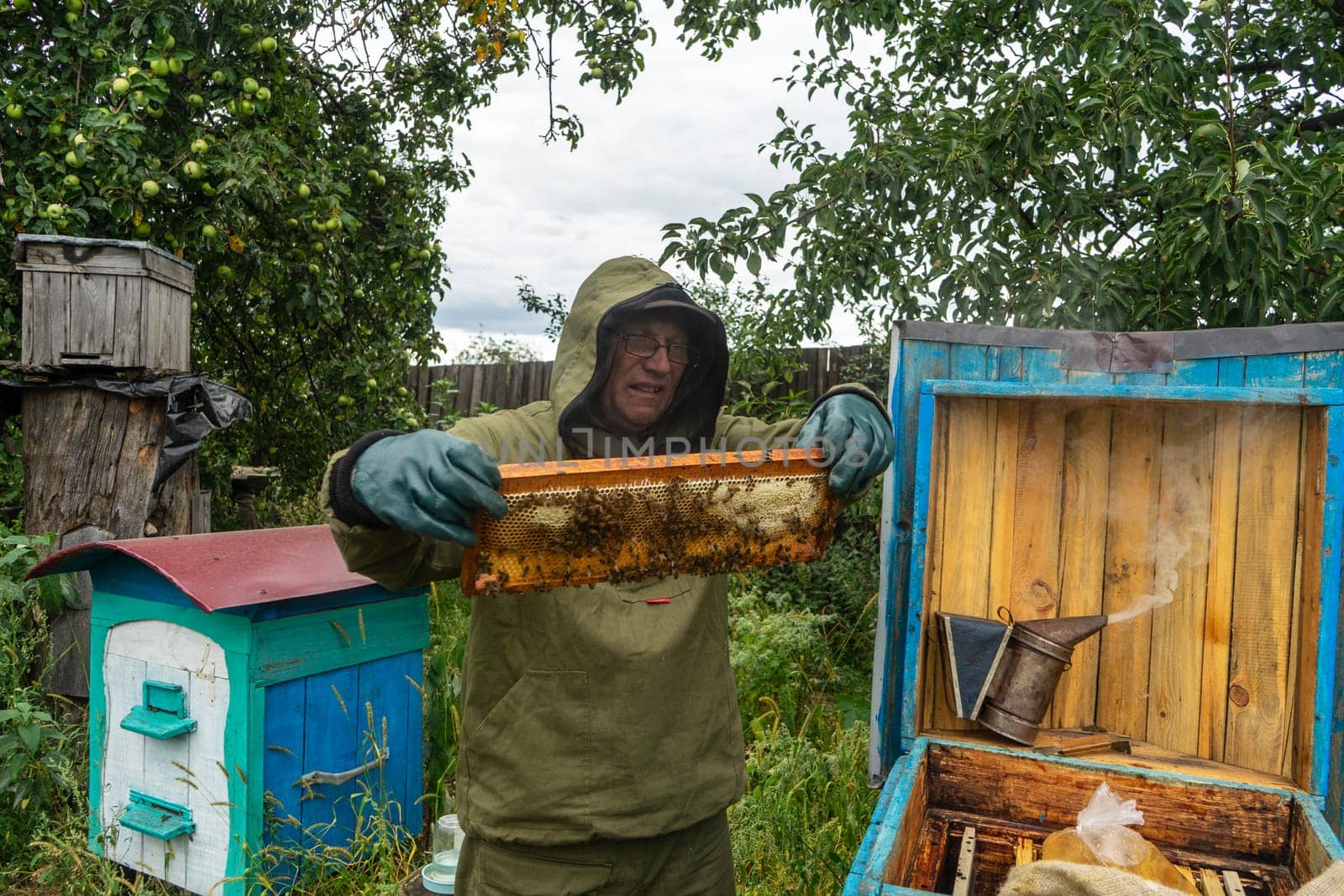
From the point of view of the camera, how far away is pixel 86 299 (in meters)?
3.93

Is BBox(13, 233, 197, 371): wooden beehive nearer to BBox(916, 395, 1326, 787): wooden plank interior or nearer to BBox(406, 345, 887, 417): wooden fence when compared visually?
BBox(406, 345, 887, 417): wooden fence

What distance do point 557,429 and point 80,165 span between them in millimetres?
3418

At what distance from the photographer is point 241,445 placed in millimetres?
6141

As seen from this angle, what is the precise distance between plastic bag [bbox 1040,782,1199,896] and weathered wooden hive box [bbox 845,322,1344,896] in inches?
5.9

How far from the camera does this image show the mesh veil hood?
2336 millimetres

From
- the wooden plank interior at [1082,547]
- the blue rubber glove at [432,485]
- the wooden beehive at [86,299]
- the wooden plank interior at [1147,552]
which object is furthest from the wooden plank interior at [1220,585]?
the wooden beehive at [86,299]

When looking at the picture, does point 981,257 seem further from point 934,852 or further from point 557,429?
point 934,852

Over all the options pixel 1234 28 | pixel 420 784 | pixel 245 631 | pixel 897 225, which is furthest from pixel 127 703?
pixel 1234 28

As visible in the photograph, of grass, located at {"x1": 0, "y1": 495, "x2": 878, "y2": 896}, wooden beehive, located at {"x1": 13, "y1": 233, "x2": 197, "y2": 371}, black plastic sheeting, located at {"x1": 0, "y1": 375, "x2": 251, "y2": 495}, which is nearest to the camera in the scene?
grass, located at {"x1": 0, "y1": 495, "x2": 878, "y2": 896}

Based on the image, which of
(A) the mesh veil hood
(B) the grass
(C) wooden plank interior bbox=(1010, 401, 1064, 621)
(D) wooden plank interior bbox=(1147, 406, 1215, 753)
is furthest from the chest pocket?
(B) the grass

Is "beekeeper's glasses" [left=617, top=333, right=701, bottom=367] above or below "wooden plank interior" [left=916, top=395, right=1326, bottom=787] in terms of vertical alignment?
above

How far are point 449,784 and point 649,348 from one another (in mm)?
2753

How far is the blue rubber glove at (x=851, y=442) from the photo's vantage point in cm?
207

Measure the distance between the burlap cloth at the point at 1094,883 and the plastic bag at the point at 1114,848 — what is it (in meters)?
0.23
